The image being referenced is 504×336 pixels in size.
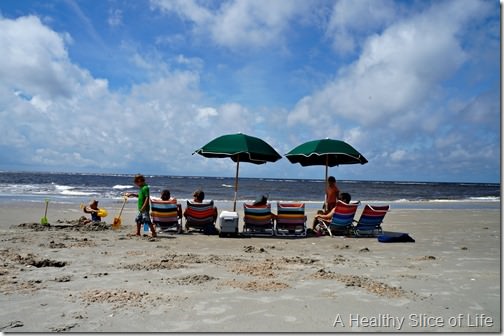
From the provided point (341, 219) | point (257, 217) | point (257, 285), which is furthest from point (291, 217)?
point (257, 285)

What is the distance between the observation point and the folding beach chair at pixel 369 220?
9.57 m

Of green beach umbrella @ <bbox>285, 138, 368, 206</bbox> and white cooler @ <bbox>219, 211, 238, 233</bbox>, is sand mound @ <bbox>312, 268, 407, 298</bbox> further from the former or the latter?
green beach umbrella @ <bbox>285, 138, 368, 206</bbox>

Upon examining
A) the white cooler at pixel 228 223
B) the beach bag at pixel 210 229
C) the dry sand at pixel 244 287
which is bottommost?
the dry sand at pixel 244 287

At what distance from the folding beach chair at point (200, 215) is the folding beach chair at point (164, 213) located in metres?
0.29

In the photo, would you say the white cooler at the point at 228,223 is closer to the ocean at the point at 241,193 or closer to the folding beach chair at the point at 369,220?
the folding beach chair at the point at 369,220

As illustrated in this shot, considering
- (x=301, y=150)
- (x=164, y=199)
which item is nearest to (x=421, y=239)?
(x=301, y=150)

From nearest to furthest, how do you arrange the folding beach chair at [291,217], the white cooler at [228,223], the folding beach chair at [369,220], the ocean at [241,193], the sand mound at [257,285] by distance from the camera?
the sand mound at [257,285] < the white cooler at [228,223] < the folding beach chair at [369,220] < the folding beach chair at [291,217] < the ocean at [241,193]

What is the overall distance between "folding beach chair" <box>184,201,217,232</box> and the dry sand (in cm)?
130

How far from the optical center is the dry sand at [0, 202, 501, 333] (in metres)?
3.65

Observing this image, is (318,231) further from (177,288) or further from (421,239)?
(177,288)

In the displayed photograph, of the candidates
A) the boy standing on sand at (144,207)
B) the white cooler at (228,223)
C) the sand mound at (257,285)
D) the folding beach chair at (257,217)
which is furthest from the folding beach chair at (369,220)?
the sand mound at (257,285)

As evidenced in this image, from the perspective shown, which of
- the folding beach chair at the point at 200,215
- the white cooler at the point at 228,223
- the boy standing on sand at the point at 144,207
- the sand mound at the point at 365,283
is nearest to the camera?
the sand mound at the point at 365,283

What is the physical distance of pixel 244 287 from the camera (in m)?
4.74

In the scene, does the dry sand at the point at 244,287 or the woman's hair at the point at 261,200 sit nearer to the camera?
the dry sand at the point at 244,287
